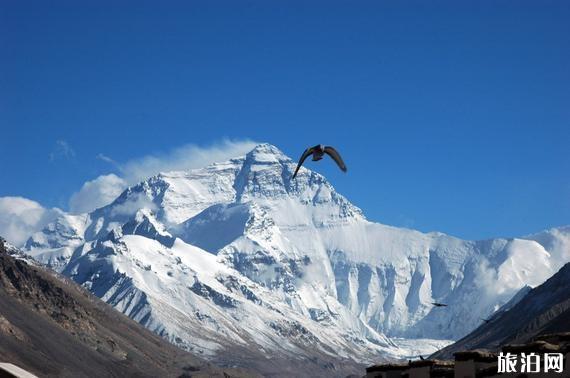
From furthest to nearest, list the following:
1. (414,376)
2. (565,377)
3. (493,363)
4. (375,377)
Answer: (375,377) < (414,376) < (493,363) < (565,377)

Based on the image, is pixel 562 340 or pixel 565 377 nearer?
pixel 565 377

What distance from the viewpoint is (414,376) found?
41.1m

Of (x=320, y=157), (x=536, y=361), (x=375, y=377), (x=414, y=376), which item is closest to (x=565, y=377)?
(x=536, y=361)

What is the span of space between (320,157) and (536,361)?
47.6 ft

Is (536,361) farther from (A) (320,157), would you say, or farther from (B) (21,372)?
(B) (21,372)

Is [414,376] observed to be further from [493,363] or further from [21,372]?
[21,372]

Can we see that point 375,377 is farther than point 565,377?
Yes

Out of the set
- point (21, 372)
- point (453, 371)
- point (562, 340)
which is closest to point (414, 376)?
point (453, 371)

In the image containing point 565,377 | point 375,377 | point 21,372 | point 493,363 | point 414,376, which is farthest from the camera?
point 375,377

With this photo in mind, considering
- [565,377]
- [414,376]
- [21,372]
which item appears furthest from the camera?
[414,376]

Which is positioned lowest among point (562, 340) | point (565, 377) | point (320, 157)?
point (565, 377)

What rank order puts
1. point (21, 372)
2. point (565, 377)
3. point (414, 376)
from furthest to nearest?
point (414, 376), point (565, 377), point (21, 372)

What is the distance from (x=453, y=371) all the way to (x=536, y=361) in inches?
196

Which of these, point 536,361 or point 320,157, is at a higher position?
point 320,157
